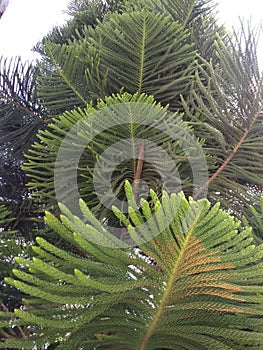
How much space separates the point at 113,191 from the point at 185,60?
235mm

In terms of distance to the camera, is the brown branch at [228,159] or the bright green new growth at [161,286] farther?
the brown branch at [228,159]

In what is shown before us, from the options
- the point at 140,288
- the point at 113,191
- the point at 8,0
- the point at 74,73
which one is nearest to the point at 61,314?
the point at 140,288

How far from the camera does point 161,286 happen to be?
374 millimetres

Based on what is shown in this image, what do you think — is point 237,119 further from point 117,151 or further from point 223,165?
point 117,151

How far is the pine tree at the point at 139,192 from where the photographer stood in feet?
1.16

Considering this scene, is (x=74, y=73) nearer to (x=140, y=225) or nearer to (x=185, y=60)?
(x=185, y=60)

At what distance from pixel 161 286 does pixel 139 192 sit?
0.24m

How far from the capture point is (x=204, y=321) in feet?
1.27

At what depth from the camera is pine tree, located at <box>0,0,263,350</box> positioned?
35 cm

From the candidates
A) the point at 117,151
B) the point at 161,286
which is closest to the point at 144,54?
the point at 117,151

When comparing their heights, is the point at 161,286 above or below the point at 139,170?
below

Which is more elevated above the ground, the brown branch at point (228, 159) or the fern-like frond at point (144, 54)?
the fern-like frond at point (144, 54)

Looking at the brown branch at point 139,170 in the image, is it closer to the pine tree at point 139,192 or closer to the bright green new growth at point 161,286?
the pine tree at point 139,192

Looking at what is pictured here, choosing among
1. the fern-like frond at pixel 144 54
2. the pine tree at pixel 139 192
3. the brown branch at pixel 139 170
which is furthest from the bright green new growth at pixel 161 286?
the fern-like frond at pixel 144 54
